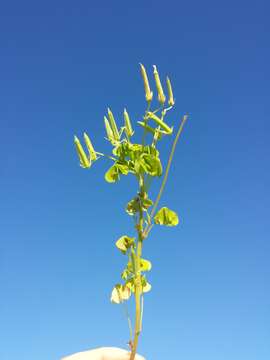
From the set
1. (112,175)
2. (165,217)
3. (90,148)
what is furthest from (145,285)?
(90,148)

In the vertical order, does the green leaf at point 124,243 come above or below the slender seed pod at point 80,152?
below

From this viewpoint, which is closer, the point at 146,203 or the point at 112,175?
the point at 146,203

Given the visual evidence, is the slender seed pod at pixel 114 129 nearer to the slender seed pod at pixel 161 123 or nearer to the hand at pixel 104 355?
the slender seed pod at pixel 161 123

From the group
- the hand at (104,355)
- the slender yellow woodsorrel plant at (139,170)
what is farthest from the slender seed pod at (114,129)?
the hand at (104,355)

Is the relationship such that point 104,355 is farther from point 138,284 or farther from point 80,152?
point 80,152

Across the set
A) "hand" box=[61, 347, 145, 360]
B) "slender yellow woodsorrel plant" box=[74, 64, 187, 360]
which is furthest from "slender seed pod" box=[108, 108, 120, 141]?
"hand" box=[61, 347, 145, 360]
